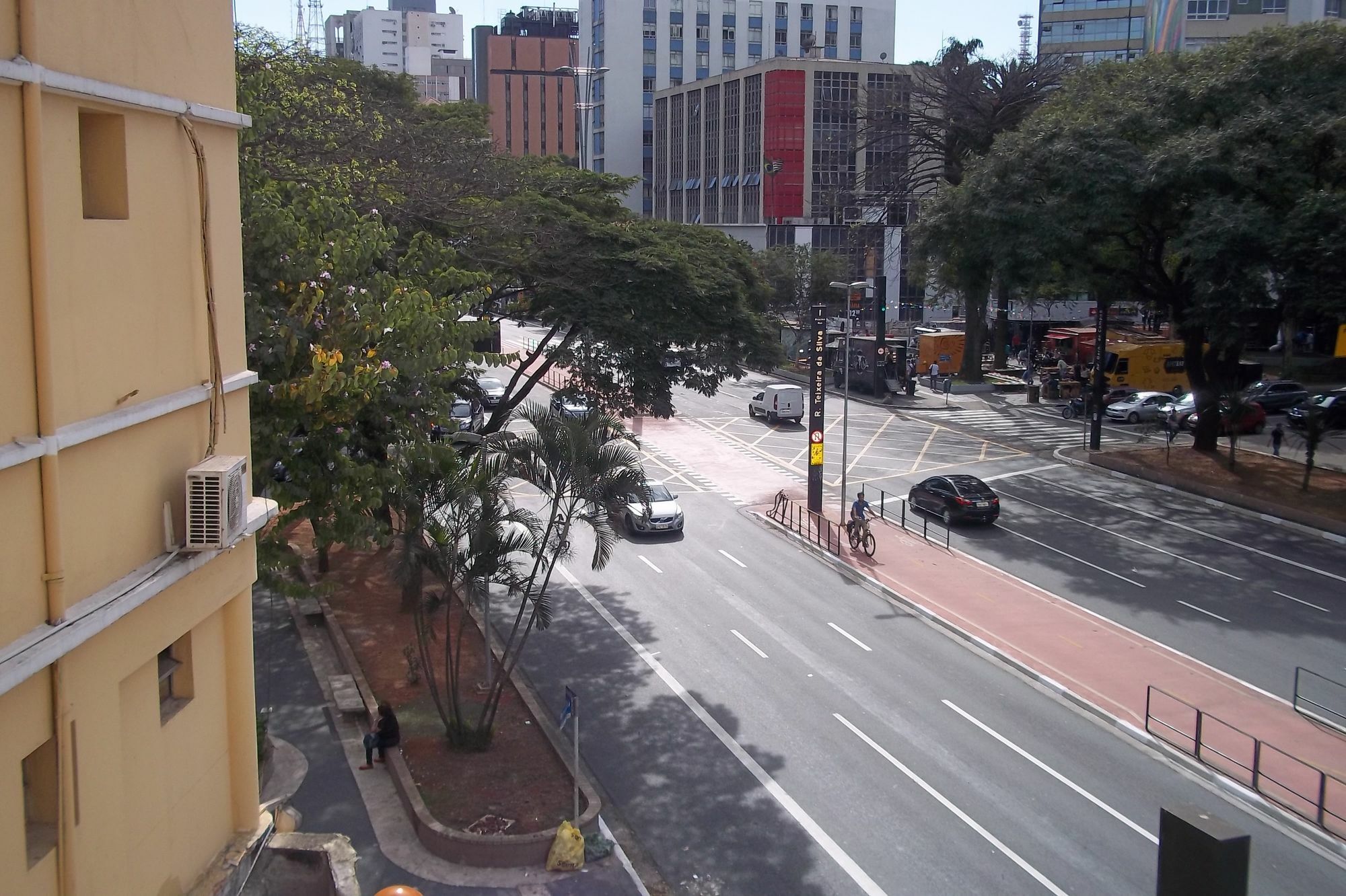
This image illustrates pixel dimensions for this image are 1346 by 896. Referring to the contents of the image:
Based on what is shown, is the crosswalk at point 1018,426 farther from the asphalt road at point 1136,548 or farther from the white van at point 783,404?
the white van at point 783,404

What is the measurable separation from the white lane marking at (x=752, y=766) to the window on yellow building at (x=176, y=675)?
987 cm

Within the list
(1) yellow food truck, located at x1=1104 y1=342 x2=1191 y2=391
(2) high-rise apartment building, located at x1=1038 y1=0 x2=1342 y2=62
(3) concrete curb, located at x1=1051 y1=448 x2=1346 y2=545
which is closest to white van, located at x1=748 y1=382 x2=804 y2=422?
(3) concrete curb, located at x1=1051 y1=448 x2=1346 y2=545

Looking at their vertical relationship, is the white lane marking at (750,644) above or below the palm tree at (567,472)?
below

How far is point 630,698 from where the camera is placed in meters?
20.4

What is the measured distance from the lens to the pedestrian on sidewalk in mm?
17062

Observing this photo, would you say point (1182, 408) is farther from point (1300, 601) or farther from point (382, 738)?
point (382, 738)

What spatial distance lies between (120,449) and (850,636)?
63.6 ft

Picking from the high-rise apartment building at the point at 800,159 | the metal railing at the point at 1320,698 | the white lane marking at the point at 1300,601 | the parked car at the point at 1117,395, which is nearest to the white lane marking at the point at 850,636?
the metal railing at the point at 1320,698

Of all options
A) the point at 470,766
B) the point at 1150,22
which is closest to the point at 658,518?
the point at 470,766

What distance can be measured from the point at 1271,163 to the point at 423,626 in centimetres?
2614

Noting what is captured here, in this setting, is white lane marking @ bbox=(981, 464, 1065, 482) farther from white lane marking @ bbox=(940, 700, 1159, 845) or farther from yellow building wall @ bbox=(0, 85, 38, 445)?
yellow building wall @ bbox=(0, 85, 38, 445)

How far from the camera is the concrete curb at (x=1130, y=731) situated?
52.2 feet

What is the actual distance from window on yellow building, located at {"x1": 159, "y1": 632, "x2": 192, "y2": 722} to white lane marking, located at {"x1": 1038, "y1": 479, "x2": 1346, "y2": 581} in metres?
27.6

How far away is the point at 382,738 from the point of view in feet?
56.1
